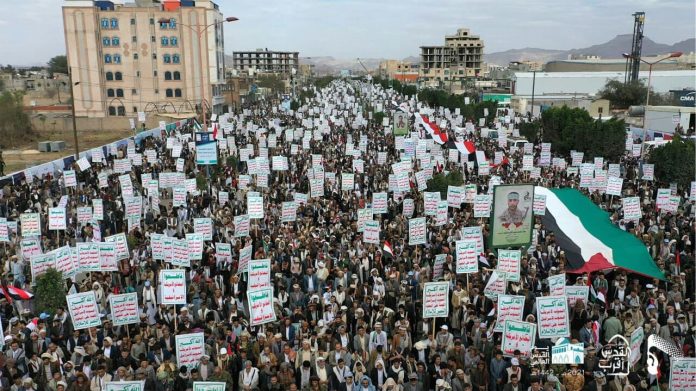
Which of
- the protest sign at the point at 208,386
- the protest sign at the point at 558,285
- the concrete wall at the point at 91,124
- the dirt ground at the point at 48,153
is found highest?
the protest sign at the point at 558,285

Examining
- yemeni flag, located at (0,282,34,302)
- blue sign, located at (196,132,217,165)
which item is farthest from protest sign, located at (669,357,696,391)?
blue sign, located at (196,132,217,165)

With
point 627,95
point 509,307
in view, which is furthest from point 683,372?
point 627,95

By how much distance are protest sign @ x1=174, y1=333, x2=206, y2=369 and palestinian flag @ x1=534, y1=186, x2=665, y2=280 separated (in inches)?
292

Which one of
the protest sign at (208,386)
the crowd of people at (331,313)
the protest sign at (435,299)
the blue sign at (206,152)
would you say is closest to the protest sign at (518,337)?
the crowd of people at (331,313)

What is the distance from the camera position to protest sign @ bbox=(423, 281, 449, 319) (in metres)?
9.45

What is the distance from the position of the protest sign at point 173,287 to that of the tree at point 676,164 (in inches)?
711

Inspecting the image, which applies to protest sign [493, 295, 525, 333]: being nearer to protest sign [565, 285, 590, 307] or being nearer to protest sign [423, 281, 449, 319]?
Answer: protest sign [423, 281, 449, 319]

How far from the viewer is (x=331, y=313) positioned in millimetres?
9969

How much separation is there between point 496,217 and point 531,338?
13.6ft

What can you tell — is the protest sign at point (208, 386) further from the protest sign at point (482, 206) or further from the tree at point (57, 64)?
the tree at point (57, 64)

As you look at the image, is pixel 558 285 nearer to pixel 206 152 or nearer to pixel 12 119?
pixel 206 152

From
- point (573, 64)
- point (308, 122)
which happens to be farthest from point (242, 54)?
point (308, 122)

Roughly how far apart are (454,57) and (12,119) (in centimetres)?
10233

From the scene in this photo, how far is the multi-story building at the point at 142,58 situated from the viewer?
214ft
